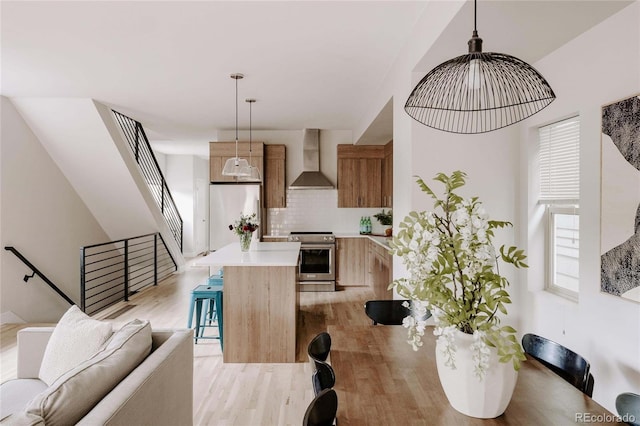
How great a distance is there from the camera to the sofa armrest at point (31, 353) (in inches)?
82.6

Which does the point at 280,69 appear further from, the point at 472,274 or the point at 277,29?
the point at 472,274

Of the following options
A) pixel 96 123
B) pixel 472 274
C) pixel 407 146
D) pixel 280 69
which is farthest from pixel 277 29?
pixel 96 123

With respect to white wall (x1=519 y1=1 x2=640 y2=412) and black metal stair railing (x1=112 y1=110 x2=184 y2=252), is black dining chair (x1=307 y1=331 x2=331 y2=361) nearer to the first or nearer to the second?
white wall (x1=519 y1=1 x2=640 y2=412)

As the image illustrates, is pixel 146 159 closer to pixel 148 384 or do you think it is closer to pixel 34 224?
pixel 34 224

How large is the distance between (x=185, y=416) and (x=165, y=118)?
4639 millimetres

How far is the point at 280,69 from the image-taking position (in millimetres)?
3479

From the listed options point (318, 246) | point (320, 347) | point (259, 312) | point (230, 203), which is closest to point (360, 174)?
point (318, 246)

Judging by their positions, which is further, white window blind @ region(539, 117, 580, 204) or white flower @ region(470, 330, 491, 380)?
white window blind @ region(539, 117, 580, 204)

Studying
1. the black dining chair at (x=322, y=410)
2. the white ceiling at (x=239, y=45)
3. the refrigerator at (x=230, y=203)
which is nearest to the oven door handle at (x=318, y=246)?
the refrigerator at (x=230, y=203)

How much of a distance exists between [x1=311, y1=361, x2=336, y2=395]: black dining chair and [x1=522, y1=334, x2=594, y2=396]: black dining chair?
3.28 ft

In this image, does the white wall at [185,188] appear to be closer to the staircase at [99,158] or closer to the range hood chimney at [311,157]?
the staircase at [99,158]

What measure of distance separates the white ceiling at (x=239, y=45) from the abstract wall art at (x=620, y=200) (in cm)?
56

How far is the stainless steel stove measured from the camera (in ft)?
19.8

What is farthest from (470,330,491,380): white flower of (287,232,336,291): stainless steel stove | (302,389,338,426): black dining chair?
(287,232,336,291): stainless steel stove
